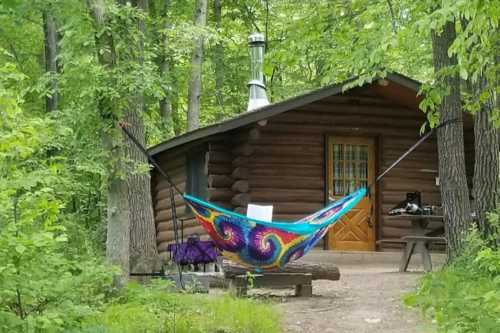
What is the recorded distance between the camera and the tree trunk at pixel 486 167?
806cm

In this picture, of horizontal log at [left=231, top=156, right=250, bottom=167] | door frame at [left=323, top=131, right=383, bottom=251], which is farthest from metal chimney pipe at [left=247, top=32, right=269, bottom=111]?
horizontal log at [left=231, top=156, right=250, bottom=167]

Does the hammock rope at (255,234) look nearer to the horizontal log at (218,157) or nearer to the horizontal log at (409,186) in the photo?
the horizontal log at (218,157)

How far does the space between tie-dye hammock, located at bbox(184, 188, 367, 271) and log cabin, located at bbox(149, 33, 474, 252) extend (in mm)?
4367

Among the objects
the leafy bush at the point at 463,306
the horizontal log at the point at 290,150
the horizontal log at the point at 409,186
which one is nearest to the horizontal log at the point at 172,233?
the horizontal log at the point at 290,150

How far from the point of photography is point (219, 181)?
504 inches

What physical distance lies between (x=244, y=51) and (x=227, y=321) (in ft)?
54.1

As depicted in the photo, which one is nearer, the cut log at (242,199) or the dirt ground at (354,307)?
the dirt ground at (354,307)

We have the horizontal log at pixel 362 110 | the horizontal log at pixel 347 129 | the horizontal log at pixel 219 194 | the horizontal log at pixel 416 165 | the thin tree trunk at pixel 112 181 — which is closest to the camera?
the thin tree trunk at pixel 112 181

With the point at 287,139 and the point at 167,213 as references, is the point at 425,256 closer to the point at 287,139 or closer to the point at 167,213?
the point at 287,139

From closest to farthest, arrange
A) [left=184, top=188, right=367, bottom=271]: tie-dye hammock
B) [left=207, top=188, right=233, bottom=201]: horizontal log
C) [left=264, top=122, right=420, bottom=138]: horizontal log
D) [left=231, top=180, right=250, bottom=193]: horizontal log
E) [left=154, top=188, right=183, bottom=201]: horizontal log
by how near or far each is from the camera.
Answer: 1. [left=184, top=188, right=367, bottom=271]: tie-dye hammock
2. [left=231, top=180, right=250, bottom=193]: horizontal log
3. [left=207, top=188, right=233, bottom=201]: horizontal log
4. [left=264, top=122, right=420, bottom=138]: horizontal log
5. [left=154, top=188, right=183, bottom=201]: horizontal log

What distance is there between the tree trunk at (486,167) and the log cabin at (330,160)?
413cm

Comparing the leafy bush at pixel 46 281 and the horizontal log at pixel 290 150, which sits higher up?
the horizontal log at pixel 290 150

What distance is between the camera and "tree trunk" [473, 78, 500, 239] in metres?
8.06

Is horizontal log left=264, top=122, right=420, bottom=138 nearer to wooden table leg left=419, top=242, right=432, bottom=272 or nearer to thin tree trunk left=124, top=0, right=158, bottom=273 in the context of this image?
thin tree trunk left=124, top=0, right=158, bottom=273
